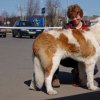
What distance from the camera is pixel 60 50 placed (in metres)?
7.59

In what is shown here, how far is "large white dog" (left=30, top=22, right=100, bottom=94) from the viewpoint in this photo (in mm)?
7539

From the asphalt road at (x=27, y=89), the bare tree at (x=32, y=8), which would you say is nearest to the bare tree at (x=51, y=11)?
the bare tree at (x=32, y=8)

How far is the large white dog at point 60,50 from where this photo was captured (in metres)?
7.54

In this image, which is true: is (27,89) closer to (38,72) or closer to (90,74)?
(38,72)

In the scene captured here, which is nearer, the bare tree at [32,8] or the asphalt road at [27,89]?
the asphalt road at [27,89]

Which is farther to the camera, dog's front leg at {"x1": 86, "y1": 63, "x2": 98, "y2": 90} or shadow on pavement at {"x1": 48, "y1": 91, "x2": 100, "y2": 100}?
dog's front leg at {"x1": 86, "y1": 63, "x2": 98, "y2": 90}

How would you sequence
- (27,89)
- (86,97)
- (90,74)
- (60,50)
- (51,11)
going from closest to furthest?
(86,97), (60,50), (90,74), (27,89), (51,11)

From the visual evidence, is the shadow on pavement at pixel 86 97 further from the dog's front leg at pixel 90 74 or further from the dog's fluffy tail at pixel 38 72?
the dog's fluffy tail at pixel 38 72

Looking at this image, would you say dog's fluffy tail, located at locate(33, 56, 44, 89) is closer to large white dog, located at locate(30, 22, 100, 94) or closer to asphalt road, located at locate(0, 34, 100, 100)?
large white dog, located at locate(30, 22, 100, 94)

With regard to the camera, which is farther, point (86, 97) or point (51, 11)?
point (51, 11)

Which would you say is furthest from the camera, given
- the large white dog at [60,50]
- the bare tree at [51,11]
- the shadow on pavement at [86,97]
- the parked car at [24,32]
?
the bare tree at [51,11]

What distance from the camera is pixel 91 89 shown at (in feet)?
26.0

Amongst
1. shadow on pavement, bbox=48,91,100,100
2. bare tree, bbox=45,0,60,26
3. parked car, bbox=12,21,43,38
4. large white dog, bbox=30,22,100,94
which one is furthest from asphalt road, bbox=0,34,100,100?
bare tree, bbox=45,0,60,26

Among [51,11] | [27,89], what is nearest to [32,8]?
[51,11]
